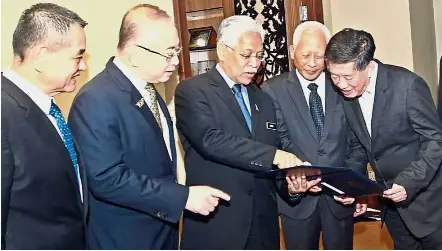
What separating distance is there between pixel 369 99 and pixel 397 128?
19 centimetres

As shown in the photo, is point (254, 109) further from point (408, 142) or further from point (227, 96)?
point (408, 142)

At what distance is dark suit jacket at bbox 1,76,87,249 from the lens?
5.53ft

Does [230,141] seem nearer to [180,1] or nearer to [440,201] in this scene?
[440,201]

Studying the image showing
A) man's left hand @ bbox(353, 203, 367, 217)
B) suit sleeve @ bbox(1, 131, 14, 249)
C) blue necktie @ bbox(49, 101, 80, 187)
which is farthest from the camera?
man's left hand @ bbox(353, 203, 367, 217)

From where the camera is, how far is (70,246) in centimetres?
186

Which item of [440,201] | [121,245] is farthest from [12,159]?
[440,201]

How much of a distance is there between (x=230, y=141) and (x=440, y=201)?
3.29 ft

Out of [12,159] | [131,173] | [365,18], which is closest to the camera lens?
[12,159]

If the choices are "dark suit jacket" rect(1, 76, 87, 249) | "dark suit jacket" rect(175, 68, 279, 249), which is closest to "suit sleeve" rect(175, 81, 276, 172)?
"dark suit jacket" rect(175, 68, 279, 249)

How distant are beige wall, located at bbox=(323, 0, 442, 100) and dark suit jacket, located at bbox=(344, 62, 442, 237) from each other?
2.40 m

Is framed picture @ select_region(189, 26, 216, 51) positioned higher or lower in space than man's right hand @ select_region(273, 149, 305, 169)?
higher

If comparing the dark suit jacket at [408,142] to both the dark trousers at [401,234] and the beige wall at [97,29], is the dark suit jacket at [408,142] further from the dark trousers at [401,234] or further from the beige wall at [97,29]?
the beige wall at [97,29]

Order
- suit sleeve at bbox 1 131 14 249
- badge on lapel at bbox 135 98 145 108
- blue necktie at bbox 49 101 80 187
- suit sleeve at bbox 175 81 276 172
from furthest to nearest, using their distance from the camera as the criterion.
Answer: suit sleeve at bbox 175 81 276 172, badge on lapel at bbox 135 98 145 108, blue necktie at bbox 49 101 80 187, suit sleeve at bbox 1 131 14 249

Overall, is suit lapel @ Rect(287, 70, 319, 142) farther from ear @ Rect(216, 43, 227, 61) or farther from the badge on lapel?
the badge on lapel
